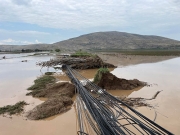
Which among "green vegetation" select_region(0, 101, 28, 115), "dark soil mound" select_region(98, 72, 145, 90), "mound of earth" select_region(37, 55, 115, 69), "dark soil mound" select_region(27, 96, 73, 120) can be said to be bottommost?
"green vegetation" select_region(0, 101, 28, 115)

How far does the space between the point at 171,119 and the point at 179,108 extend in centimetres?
99

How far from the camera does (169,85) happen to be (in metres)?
9.05

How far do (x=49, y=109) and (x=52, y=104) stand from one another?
0.28 meters

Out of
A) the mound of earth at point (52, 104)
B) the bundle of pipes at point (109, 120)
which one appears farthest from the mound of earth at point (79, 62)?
the bundle of pipes at point (109, 120)

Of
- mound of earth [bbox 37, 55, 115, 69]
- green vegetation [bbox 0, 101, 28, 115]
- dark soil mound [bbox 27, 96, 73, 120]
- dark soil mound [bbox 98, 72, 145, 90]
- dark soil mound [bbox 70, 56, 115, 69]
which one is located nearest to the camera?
dark soil mound [bbox 27, 96, 73, 120]

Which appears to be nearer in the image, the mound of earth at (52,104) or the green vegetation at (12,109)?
the mound of earth at (52,104)

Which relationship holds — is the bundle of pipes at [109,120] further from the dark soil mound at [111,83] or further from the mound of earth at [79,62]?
the mound of earth at [79,62]

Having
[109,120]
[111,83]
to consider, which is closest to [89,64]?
[111,83]

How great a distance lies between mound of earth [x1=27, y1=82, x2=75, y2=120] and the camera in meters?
5.71

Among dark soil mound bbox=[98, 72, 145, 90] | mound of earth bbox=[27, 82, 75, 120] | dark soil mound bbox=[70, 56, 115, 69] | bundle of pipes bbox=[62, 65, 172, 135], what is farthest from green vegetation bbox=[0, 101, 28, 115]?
dark soil mound bbox=[70, 56, 115, 69]

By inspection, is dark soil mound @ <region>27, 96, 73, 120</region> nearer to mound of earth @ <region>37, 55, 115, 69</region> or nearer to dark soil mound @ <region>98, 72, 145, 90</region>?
dark soil mound @ <region>98, 72, 145, 90</region>

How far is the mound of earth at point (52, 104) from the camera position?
5.71 meters

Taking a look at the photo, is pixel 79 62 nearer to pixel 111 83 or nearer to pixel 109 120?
pixel 111 83

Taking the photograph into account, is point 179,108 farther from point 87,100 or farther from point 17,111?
point 17,111
